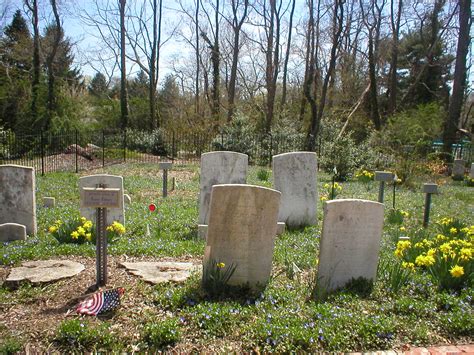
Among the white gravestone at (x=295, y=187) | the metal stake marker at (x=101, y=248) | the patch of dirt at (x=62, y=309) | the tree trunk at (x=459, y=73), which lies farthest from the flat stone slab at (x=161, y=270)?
the tree trunk at (x=459, y=73)

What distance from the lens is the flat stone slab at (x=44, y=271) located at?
445 centimetres

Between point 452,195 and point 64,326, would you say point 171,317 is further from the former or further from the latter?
point 452,195

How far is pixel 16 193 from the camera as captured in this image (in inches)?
270

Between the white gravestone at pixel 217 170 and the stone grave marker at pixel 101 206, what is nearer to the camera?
the stone grave marker at pixel 101 206

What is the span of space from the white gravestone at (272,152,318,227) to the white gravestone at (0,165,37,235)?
4721mm

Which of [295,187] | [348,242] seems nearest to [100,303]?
[348,242]

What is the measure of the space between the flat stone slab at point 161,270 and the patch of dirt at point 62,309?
119 mm

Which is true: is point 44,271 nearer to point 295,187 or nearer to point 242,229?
point 242,229

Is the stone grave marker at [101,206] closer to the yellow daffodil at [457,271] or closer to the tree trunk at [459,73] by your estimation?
the yellow daffodil at [457,271]

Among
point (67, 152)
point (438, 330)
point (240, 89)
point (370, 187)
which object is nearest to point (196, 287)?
point (438, 330)

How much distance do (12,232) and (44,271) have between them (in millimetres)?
2202

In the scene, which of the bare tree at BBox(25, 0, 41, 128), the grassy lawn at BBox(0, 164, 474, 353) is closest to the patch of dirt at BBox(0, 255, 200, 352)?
the grassy lawn at BBox(0, 164, 474, 353)

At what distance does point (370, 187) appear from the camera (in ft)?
45.3

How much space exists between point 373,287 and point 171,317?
2.43 metres
